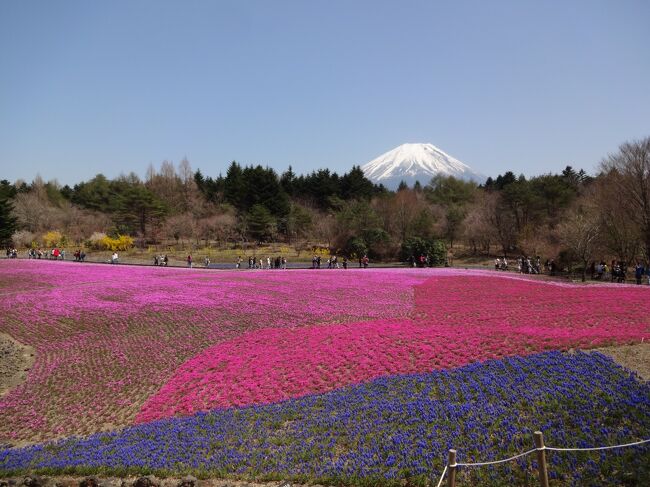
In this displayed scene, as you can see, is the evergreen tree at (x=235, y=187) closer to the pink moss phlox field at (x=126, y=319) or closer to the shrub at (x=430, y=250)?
the shrub at (x=430, y=250)

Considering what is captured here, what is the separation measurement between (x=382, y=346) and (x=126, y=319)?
46.0 ft

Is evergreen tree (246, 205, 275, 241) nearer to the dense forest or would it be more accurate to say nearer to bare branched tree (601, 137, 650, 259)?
the dense forest

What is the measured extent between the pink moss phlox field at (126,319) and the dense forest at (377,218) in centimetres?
2440

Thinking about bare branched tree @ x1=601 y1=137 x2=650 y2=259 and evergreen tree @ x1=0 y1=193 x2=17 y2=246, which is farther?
evergreen tree @ x1=0 y1=193 x2=17 y2=246

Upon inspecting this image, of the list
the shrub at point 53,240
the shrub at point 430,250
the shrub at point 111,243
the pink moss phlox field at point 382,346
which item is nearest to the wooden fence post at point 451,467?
the pink moss phlox field at point 382,346

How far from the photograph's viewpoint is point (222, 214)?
77062 mm

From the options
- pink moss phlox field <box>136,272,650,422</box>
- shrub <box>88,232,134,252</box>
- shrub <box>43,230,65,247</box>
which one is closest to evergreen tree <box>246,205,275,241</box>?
shrub <box>88,232,134,252</box>

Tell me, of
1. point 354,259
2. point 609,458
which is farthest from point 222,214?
point 609,458

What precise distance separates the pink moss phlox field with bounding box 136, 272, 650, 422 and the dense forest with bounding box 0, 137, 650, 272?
2244 cm

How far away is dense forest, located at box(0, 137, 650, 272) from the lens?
42875mm

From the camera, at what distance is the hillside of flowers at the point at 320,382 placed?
8898mm

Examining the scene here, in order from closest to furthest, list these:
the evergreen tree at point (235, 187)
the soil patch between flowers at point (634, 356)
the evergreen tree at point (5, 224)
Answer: the soil patch between flowers at point (634, 356) < the evergreen tree at point (5, 224) < the evergreen tree at point (235, 187)

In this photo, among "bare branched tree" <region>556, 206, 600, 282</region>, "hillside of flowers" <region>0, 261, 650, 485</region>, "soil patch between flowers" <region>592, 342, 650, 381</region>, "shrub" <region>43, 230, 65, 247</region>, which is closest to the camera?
"hillside of flowers" <region>0, 261, 650, 485</region>

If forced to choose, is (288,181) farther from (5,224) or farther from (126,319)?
(126,319)
